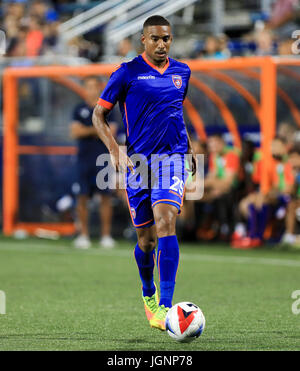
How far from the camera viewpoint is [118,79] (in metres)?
6.82

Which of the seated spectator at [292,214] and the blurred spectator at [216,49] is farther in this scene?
the blurred spectator at [216,49]

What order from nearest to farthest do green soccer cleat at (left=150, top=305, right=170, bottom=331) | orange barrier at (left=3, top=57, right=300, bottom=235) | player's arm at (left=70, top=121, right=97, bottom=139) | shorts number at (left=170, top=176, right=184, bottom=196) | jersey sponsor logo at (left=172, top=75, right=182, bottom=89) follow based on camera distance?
green soccer cleat at (left=150, top=305, right=170, bottom=331)
shorts number at (left=170, top=176, right=184, bottom=196)
jersey sponsor logo at (left=172, top=75, right=182, bottom=89)
player's arm at (left=70, top=121, right=97, bottom=139)
orange barrier at (left=3, top=57, right=300, bottom=235)

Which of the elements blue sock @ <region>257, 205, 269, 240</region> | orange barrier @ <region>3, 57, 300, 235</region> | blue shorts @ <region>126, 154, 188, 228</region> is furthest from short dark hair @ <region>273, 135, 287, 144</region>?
blue shorts @ <region>126, 154, 188, 228</region>

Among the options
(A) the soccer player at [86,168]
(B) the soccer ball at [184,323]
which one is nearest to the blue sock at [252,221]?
(A) the soccer player at [86,168]

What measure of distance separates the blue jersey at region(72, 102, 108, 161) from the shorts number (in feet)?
23.2

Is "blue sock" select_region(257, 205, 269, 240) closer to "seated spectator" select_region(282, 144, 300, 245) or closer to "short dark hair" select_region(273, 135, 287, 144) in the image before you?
"seated spectator" select_region(282, 144, 300, 245)

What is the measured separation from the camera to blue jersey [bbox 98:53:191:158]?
22.4ft

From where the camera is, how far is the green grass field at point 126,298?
20.7ft

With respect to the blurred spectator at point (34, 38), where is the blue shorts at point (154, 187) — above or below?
below

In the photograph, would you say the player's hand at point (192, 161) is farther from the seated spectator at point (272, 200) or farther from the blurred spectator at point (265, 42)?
the blurred spectator at point (265, 42)

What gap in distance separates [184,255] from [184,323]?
6.88 m

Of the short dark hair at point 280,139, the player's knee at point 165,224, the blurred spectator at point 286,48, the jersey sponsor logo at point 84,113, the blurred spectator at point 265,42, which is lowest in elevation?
the player's knee at point 165,224

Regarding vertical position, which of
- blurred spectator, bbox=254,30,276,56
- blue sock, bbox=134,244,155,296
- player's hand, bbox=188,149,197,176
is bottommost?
blue sock, bbox=134,244,155,296

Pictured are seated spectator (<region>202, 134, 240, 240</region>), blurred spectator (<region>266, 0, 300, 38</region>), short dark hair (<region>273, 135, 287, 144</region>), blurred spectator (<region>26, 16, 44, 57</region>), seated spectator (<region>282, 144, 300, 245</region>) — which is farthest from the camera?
blurred spectator (<region>26, 16, 44, 57</region>)
